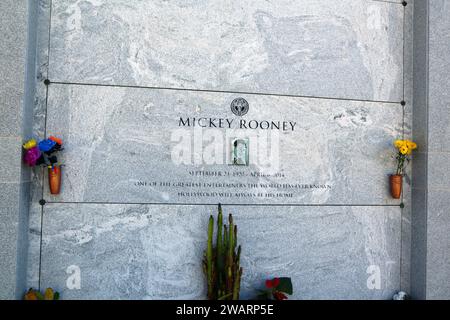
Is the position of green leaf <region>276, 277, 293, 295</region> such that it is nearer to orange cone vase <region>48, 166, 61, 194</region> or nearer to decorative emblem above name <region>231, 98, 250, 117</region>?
decorative emblem above name <region>231, 98, 250, 117</region>

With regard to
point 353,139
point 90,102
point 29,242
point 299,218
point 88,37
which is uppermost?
point 88,37

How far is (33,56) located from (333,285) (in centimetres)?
417

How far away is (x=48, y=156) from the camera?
3688 millimetres

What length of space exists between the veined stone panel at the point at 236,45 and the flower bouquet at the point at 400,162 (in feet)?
2.09

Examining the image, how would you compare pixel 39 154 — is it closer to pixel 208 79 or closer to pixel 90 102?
pixel 90 102

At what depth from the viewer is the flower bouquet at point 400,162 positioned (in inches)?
162

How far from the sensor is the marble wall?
3.85 m

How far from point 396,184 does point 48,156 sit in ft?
12.7

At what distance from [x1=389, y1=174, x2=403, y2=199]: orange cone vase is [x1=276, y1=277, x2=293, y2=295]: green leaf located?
1632mm

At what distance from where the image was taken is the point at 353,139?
434 centimetres

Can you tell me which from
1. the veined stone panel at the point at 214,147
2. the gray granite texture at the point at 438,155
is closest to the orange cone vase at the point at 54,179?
the veined stone panel at the point at 214,147

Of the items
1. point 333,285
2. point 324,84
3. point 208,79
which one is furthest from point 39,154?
point 333,285

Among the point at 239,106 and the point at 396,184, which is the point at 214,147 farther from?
the point at 396,184

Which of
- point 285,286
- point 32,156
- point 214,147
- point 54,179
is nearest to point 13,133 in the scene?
point 32,156
